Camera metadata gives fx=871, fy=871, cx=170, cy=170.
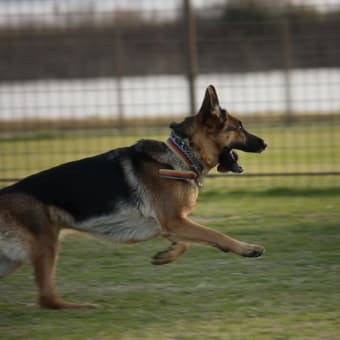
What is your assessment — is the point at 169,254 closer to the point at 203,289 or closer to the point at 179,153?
the point at 203,289

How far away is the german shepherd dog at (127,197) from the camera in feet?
15.3

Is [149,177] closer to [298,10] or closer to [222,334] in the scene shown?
[222,334]

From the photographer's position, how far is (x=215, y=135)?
17.1ft

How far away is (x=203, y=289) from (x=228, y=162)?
0.84 metres

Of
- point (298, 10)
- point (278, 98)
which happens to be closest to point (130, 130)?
point (278, 98)

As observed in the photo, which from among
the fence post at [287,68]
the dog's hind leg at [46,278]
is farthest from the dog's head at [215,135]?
the fence post at [287,68]

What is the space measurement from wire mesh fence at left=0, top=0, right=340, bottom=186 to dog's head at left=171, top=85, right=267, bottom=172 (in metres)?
2.95

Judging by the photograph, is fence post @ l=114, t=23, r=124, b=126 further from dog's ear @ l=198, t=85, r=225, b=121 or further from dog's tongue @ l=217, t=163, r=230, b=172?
dog's ear @ l=198, t=85, r=225, b=121

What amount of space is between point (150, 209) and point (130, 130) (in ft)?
14.9

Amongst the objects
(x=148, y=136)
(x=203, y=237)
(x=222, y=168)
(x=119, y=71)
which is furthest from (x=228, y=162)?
(x=148, y=136)

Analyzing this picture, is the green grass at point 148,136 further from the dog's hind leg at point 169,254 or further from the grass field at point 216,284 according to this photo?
the dog's hind leg at point 169,254

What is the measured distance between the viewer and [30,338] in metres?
4.05

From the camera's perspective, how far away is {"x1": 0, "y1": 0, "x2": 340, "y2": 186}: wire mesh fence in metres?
8.49

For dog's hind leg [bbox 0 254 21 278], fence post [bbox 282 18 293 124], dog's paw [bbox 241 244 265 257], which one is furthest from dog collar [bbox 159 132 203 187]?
fence post [bbox 282 18 293 124]
